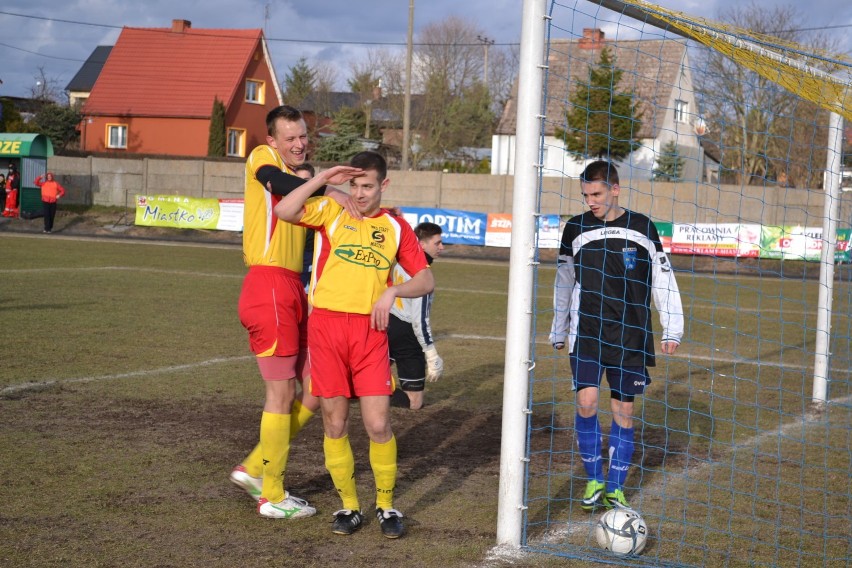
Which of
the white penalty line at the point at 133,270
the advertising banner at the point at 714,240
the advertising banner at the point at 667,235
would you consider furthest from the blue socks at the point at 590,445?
the advertising banner at the point at 667,235

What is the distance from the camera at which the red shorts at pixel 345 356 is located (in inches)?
179

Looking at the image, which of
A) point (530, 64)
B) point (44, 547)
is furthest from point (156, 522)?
point (530, 64)

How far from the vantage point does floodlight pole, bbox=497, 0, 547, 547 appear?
448 cm

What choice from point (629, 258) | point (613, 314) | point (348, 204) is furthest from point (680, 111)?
point (348, 204)

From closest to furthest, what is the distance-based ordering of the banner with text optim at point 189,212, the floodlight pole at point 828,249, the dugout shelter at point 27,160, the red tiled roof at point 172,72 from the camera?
the floodlight pole at point 828,249 < the banner with text optim at point 189,212 < the dugout shelter at point 27,160 < the red tiled roof at point 172,72

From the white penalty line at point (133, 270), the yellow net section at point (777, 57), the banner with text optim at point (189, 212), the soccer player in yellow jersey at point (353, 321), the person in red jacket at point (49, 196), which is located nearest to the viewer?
the soccer player in yellow jersey at point (353, 321)

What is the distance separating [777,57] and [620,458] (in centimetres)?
246

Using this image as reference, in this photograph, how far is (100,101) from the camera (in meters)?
50.4

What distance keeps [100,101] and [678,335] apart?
164 ft

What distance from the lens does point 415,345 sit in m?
7.61

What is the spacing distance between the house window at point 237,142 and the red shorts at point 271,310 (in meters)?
46.3

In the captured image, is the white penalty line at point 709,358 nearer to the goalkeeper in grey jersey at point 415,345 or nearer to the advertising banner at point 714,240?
the goalkeeper in grey jersey at point 415,345

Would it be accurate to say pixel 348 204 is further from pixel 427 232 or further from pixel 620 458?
pixel 427 232

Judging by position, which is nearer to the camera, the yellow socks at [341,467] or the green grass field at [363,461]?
the green grass field at [363,461]
